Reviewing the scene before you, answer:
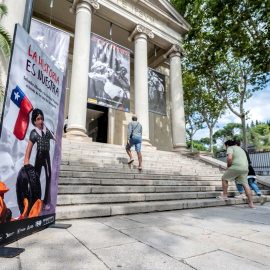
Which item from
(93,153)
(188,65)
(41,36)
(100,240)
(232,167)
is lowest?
(100,240)

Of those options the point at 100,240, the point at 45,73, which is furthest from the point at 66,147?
the point at 100,240

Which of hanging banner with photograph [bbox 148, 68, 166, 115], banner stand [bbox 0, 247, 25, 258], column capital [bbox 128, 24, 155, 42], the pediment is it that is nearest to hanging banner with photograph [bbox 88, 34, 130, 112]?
hanging banner with photograph [bbox 148, 68, 166, 115]

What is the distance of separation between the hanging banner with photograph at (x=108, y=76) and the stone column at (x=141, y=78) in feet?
2.78

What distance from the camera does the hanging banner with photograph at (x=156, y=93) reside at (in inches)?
479

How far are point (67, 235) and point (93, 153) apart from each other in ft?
17.1

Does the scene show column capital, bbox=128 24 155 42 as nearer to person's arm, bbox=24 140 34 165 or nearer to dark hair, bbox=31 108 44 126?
dark hair, bbox=31 108 44 126

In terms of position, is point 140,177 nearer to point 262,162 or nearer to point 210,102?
point 262,162

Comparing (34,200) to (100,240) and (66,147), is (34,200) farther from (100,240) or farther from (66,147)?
(66,147)

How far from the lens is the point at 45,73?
2443mm

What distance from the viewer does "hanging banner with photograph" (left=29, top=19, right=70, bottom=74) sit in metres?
8.46

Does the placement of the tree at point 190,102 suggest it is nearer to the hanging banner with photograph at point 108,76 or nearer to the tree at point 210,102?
the tree at point 210,102

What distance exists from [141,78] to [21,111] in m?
10.2

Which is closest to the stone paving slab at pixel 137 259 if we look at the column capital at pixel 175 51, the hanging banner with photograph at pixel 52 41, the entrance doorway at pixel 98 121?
the hanging banner with photograph at pixel 52 41

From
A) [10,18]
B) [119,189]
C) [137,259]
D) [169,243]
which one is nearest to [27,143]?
[137,259]
